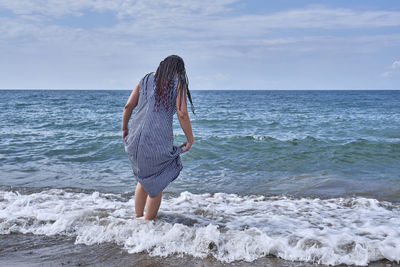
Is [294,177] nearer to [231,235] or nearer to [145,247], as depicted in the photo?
[231,235]

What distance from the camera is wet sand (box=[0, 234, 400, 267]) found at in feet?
10.6

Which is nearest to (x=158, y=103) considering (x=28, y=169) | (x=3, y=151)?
(x=28, y=169)

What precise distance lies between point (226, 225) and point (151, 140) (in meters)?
1.40

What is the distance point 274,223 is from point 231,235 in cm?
74

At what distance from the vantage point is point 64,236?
3.87 meters

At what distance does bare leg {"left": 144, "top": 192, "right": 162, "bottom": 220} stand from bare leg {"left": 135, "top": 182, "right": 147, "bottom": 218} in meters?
0.11

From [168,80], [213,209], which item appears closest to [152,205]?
[213,209]

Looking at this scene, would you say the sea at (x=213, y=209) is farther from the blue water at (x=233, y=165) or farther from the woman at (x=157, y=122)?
the woman at (x=157, y=122)

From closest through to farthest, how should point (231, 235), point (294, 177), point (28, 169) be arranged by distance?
point (231, 235) → point (294, 177) → point (28, 169)

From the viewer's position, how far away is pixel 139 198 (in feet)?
13.4

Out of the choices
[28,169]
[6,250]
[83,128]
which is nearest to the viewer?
[6,250]

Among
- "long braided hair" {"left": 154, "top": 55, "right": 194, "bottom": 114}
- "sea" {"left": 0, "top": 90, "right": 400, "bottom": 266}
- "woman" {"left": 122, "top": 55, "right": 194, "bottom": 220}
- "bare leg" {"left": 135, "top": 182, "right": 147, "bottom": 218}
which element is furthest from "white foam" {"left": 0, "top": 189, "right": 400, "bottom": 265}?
"long braided hair" {"left": 154, "top": 55, "right": 194, "bottom": 114}

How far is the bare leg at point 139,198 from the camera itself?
157 inches

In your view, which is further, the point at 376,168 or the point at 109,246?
the point at 376,168
